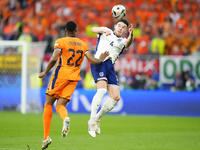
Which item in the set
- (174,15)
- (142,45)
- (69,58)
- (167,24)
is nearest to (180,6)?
(174,15)

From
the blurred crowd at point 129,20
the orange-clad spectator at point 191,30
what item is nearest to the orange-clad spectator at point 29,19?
the blurred crowd at point 129,20

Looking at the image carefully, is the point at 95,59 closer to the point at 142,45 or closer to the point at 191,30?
the point at 142,45

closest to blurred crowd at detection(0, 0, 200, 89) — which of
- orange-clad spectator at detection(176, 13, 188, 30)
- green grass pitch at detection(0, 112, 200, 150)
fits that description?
orange-clad spectator at detection(176, 13, 188, 30)

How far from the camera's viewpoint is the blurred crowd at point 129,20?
15.9 metres

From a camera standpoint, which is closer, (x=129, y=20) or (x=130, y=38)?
(x=130, y=38)

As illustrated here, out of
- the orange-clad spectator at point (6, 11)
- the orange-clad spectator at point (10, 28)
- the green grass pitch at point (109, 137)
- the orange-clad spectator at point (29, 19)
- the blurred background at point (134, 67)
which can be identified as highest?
the orange-clad spectator at point (6, 11)

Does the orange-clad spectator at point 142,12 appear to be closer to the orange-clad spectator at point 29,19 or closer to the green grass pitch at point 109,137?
the orange-clad spectator at point 29,19

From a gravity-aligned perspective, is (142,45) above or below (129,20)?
below

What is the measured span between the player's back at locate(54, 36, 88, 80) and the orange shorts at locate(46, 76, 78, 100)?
0.09 meters

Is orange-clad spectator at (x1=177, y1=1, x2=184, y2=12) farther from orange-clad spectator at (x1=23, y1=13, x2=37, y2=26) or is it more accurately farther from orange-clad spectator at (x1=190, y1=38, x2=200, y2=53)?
orange-clad spectator at (x1=23, y1=13, x2=37, y2=26)

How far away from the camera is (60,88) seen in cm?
636

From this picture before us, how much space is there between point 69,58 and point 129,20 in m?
14.0

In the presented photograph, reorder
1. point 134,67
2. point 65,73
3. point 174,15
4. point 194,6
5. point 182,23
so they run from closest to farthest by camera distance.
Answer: point 65,73 → point 134,67 → point 182,23 → point 174,15 → point 194,6

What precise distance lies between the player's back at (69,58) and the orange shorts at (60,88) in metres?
0.09
